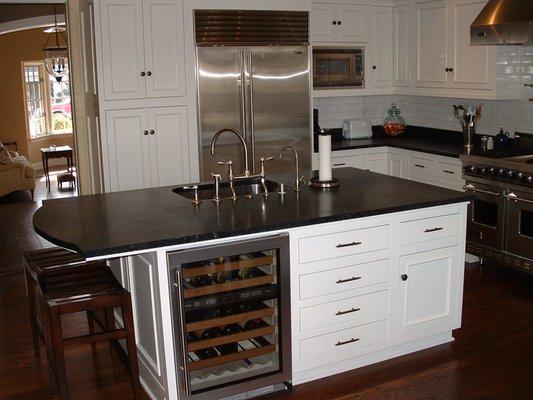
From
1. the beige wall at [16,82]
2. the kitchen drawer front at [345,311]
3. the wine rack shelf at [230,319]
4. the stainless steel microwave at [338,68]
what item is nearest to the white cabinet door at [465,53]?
the stainless steel microwave at [338,68]

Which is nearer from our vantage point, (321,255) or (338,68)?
(321,255)

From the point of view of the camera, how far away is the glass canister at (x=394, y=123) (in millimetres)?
6781

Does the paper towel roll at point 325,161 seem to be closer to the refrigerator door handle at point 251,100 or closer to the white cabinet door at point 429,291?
the white cabinet door at point 429,291

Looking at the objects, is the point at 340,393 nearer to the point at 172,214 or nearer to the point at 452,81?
the point at 172,214

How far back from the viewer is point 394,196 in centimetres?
366

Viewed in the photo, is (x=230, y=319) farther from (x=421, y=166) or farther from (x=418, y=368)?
(x=421, y=166)

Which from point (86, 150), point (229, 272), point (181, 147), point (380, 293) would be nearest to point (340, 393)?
point (380, 293)

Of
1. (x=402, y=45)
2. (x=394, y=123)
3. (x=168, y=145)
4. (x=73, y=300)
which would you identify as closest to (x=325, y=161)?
(x=73, y=300)

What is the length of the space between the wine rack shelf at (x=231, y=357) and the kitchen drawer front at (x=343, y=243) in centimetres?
48

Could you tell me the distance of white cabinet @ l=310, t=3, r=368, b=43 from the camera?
6047 millimetres

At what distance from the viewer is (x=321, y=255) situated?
336 centimetres

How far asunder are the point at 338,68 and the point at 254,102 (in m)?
1.13

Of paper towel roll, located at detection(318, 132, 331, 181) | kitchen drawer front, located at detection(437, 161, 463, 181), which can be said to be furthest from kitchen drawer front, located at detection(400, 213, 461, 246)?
kitchen drawer front, located at detection(437, 161, 463, 181)

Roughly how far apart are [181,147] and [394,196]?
234cm
